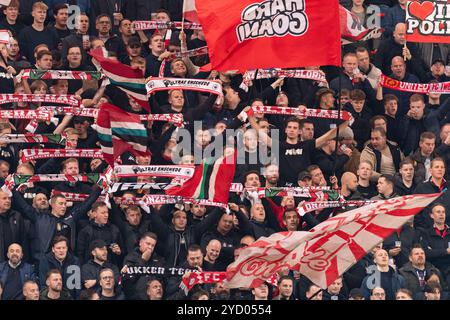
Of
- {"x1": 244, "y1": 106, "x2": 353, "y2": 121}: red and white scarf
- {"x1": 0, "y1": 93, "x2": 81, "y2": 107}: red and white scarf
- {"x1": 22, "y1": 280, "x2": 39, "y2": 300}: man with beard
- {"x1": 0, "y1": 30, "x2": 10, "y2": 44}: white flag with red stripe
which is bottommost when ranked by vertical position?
{"x1": 22, "y1": 280, "x2": 39, "y2": 300}: man with beard

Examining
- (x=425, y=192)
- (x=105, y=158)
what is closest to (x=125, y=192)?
(x=105, y=158)

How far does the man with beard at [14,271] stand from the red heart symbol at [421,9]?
21.9 feet

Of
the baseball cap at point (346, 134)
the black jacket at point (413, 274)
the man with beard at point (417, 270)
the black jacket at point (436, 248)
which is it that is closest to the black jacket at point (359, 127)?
the baseball cap at point (346, 134)

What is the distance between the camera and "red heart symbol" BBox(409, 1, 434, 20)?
44.5 m

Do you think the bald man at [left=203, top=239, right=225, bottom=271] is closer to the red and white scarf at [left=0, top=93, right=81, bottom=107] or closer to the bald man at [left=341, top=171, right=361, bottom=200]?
the bald man at [left=341, top=171, right=361, bottom=200]

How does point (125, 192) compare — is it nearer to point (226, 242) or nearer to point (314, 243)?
point (226, 242)

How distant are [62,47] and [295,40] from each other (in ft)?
12.8

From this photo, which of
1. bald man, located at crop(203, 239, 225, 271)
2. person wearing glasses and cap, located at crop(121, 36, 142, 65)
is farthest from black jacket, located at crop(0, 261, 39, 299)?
person wearing glasses and cap, located at crop(121, 36, 142, 65)

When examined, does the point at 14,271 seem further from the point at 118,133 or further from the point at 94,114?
the point at 94,114

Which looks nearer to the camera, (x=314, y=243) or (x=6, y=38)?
(x=314, y=243)

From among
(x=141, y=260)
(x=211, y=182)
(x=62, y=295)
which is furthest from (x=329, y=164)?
(x=62, y=295)

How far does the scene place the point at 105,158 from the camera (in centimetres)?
4272

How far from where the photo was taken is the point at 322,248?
38.7 metres

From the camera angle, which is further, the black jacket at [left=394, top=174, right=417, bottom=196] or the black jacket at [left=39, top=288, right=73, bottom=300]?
the black jacket at [left=394, top=174, right=417, bottom=196]
